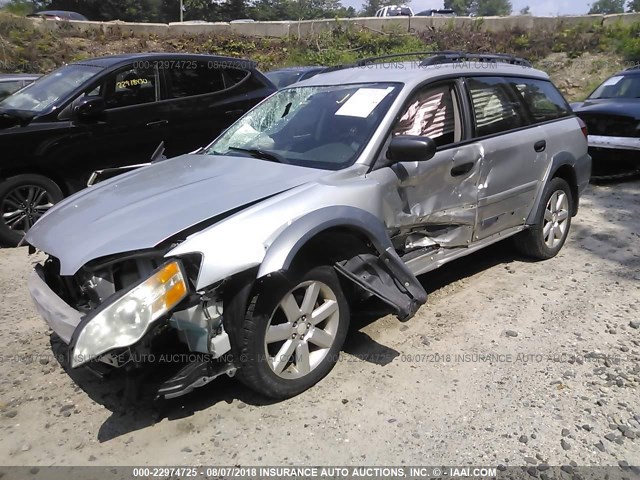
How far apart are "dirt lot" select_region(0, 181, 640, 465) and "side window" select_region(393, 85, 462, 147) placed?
1.25m

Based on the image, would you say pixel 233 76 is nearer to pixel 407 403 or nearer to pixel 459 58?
pixel 459 58

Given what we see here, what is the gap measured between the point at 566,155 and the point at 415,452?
11.1 ft

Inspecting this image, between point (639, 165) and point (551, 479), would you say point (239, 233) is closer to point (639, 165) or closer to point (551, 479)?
point (551, 479)

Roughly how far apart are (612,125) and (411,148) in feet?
19.1

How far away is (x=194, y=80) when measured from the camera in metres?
6.69

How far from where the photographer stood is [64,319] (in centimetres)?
277

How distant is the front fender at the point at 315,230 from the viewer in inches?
104

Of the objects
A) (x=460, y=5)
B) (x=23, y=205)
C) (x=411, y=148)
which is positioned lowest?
(x=23, y=205)

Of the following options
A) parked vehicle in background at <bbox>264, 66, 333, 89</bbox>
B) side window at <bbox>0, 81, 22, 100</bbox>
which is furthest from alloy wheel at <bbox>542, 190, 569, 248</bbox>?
side window at <bbox>0, 81, 22, 100</bbox>

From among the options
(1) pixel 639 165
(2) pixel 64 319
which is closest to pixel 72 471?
(2) pixel 64 319

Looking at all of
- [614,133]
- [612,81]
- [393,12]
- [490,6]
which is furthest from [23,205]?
[490,6]

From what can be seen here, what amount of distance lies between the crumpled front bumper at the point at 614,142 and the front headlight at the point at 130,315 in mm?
7081

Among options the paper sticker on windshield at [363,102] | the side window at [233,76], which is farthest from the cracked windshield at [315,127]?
the side window at [233,76]

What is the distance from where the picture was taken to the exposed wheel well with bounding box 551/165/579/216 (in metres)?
5.02
